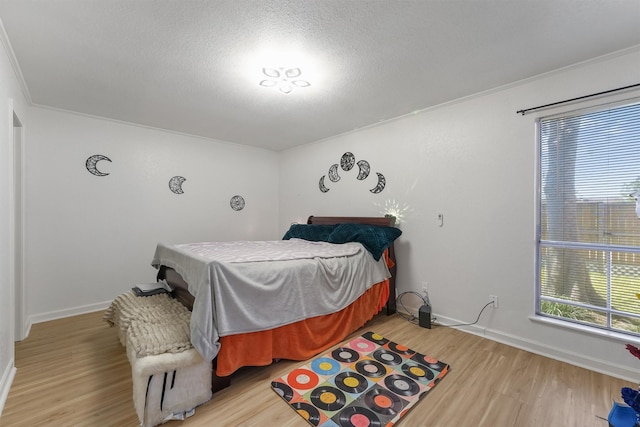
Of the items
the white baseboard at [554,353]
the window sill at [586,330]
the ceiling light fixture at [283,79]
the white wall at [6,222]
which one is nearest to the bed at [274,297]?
the white baseboard at [554,353]

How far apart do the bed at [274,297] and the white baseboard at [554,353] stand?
37.3 inches

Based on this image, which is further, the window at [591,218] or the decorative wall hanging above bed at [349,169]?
the decorative wall hanging above bed at [349,169]

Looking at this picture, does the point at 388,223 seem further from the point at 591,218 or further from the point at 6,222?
the point at 6,222

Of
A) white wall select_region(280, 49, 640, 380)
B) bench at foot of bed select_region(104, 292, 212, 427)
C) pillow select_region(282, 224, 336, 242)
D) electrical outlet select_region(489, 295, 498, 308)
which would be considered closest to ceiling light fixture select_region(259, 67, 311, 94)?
white wall select_region(280, 49, 640, 380)

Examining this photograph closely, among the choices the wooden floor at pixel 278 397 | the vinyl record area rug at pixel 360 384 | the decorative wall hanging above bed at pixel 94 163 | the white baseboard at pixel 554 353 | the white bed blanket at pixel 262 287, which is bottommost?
the wooden floor at pixel 278 397

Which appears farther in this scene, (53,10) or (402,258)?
(402,258)

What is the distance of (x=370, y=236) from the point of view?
308 cm

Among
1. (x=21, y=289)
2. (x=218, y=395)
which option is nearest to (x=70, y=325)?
(x=21, y=289)

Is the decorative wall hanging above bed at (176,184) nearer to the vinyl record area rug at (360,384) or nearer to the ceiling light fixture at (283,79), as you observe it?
the ceiling light fixture at (283,79)

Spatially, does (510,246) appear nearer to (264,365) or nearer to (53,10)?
(264,365)

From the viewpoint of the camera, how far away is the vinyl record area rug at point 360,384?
163cm

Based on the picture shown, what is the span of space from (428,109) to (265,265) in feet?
8.43

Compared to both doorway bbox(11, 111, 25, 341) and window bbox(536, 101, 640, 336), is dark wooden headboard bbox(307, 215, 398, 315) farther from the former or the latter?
doorway bbox(11, 111, 25, 341)

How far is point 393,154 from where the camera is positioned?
347cm
